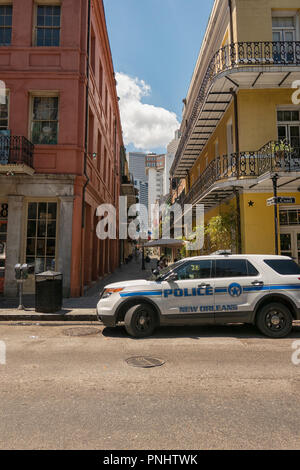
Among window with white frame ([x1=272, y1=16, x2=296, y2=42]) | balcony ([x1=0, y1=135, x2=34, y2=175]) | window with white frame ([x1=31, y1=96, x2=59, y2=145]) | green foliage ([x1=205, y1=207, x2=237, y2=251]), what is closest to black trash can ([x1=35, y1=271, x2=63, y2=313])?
balcony ([x1=0, y1=135, x2=34, y2=175])

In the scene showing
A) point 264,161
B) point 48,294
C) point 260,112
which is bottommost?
point 48,294

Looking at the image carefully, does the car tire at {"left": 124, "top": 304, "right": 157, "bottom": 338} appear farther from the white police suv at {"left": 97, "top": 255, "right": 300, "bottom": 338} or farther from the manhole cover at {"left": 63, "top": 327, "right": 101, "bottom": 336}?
the manhole cover at {"left": 63, "top": 327, "right": 101, "bottom": 336}

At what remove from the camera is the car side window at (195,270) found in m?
7.20

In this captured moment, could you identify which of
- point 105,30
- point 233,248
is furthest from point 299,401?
point 105,30

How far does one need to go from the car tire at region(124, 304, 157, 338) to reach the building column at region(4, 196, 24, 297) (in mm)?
7153

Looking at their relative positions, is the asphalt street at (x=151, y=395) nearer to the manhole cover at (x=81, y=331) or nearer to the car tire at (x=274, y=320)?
the car tire at (x=274, y=320)

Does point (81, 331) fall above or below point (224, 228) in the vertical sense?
below

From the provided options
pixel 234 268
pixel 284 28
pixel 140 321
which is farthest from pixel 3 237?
pixel 284 28

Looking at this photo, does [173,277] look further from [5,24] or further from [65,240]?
[5,24]

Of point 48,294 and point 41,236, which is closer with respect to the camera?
point 48,294

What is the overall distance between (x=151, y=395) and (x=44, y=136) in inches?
456

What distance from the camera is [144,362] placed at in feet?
17.2

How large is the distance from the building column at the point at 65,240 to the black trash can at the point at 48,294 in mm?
2284
